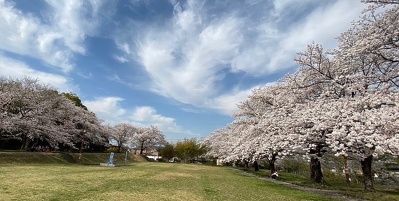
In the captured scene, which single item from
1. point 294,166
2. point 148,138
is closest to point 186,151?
point 148,138

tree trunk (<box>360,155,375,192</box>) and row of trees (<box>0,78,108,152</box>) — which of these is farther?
row of trees (<box>0,78,108,152</box>)

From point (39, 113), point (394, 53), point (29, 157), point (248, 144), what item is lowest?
point (29, 157)

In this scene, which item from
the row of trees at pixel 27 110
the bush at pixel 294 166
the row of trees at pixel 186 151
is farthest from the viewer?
the row of trees at pixel 186 151

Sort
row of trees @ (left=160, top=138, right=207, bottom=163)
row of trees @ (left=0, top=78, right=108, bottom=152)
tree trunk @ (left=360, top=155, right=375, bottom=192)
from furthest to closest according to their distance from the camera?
row of trees @ (left=160, top=138, right=207, bottom=163) < row of trees @ (left=0, top=78, right=108, bottom=152) < tree trunk @ (left=360, top=155, right=375, bottom=192)

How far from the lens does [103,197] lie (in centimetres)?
1084

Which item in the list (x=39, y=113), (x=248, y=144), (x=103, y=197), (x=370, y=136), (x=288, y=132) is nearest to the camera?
(x=370, y=136)

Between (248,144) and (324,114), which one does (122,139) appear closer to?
(248,144)

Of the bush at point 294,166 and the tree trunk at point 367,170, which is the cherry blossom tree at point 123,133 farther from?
the tree trunk at point 367,170

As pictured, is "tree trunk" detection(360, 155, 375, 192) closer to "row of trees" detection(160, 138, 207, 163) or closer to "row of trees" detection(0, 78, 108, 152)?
"row of trees" detection(0, 78, 108, 152)

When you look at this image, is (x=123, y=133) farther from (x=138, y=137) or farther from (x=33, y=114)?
(x=33, y=114)

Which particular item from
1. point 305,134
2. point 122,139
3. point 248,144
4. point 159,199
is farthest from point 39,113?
point 122,139

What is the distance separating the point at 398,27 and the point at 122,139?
82825mm

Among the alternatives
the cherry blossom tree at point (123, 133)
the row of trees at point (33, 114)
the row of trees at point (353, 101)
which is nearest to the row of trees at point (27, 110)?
the row of trees at point (33, 114)

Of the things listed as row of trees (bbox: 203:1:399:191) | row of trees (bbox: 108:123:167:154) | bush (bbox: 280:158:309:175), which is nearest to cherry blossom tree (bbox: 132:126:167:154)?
row of trees (bbox: 108:123:167:154)
